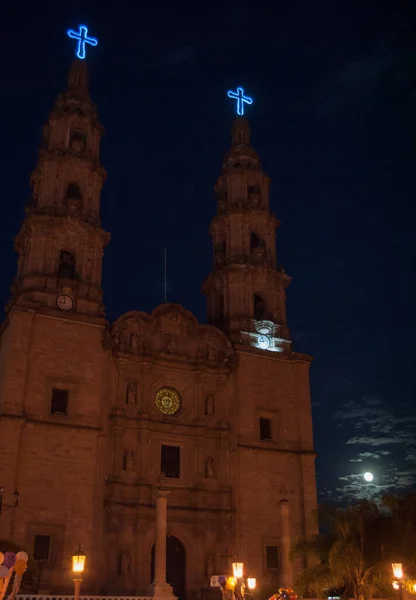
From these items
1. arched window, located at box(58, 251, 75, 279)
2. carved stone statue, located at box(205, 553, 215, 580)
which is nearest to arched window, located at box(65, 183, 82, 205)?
arched window, located at box(58, 251, 75, 279)

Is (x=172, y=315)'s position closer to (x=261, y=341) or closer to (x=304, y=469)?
(x=261, y=341)

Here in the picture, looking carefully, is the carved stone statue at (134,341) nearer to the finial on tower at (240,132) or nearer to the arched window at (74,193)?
the arched window at (74,193)

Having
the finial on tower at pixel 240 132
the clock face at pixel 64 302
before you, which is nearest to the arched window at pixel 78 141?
the clock face at pixel 64 302

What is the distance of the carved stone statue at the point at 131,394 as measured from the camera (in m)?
36.1

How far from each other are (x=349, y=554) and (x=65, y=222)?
22.8 m

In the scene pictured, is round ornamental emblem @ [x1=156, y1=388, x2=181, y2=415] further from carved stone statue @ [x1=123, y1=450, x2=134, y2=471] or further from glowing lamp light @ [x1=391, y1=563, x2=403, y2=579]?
glowing lamp light @ [x1=391, y1=563, x2=403, y2=579]

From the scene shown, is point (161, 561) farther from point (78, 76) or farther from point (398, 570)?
point (78, 76)

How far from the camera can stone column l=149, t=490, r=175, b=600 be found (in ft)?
93.2

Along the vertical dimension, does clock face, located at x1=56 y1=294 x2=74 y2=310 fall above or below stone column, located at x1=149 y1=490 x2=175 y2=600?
above

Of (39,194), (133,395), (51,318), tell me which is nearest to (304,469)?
(133,395)

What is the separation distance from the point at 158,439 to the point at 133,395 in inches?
107

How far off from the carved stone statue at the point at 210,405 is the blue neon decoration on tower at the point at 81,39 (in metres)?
24.2

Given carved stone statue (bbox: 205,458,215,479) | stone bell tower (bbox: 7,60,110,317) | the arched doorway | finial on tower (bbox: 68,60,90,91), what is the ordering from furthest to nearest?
finial on tower (bbox: 68,60,90,91) < stone bell tower (bbox: 7,60,110,317) < carved stone statue (bbox: 205,458,215,479) < the arched doorway

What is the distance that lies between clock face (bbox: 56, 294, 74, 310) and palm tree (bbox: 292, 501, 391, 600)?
54.8 feet
